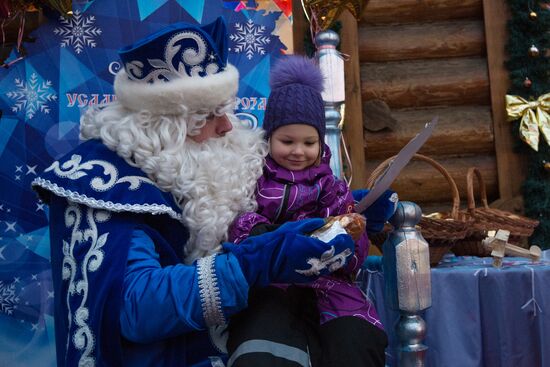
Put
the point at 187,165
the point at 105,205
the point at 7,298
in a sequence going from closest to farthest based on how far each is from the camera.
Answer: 1. the point at 105,205
2. the point at 187,165
3. the point at 7,298

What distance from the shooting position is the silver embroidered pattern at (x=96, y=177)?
5.33 feet

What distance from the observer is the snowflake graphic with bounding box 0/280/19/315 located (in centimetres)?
301

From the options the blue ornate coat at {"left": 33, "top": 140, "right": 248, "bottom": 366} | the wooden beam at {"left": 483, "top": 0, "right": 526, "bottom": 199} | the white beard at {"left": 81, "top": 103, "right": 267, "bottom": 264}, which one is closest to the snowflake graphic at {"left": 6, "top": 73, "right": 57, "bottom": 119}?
the white beard at {"left": 81, "top": 103, "right": 267, "bottom": 264}

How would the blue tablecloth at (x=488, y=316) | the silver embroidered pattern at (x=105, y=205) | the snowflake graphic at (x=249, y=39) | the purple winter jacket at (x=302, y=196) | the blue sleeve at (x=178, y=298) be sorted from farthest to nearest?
the snowflake graphic at (x=249, y=39)
the blue tablecloth at (x=488, y=316)
the purple winter jacket at (x=302, y=196)
the silver embroidered pattern at (x=105, y=205)
the blue sleeve at (x=178, y=298)

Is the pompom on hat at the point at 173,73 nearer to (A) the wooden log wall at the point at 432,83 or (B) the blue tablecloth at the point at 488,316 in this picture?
(B) the blue tablecloth at the point at 488,316

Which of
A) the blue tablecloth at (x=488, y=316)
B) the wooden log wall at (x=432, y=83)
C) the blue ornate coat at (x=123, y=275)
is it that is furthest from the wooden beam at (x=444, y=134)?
the blue ornate coat at (x=123, y=275)

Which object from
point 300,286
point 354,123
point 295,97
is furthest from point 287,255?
point 354,123

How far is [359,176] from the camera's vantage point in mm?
4004

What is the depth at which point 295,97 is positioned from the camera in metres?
2.06

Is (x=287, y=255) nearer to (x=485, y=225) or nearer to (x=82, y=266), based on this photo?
(x=82, y=266)

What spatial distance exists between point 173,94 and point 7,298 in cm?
184

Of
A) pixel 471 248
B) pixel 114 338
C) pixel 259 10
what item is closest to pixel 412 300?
pixel 114 338

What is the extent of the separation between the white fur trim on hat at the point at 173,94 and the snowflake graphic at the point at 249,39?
4.56 ft

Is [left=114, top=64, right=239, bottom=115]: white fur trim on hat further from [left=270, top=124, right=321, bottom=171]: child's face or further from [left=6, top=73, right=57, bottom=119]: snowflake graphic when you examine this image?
[left=6, top=73, right=57, bottom=119]: snowflake graphic
